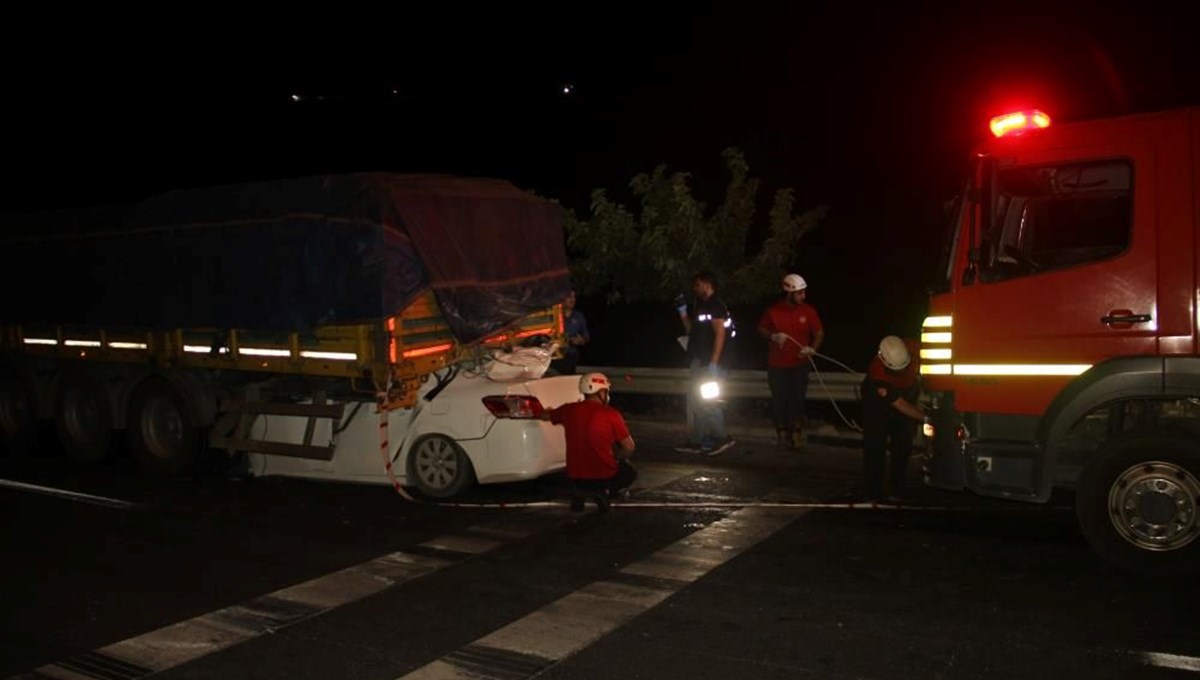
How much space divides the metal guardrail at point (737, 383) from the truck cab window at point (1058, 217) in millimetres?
4753

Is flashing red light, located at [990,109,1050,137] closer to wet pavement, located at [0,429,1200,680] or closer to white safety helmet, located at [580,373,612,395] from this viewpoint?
wet pavement, located at [0,429,1200,680]

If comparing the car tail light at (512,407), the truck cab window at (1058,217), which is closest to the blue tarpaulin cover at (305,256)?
the car tail light at (512,407)

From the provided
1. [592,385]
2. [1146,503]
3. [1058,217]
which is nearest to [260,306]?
[592,385]

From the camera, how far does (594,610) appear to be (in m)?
6.19

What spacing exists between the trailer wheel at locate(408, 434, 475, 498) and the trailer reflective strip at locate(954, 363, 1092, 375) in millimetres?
3975

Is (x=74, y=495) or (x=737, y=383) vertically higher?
(x=737, y=383)

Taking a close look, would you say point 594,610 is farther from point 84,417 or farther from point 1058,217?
point 84,417

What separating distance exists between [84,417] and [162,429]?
136cm

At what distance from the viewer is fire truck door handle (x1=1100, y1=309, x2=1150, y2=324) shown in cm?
662

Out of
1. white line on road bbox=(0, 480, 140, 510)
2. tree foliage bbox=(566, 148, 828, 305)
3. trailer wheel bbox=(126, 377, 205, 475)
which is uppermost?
tree foliage bbox=(566, 148, 828, 305)

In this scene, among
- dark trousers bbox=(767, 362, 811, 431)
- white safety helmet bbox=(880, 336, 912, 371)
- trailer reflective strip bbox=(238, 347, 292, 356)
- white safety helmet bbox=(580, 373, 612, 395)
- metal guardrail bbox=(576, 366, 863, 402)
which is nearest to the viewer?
white safety helmet bbox=(580, 373, 612, 395)

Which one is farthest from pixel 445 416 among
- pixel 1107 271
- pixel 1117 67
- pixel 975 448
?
pixel 1117 67

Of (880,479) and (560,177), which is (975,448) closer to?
(880,479)

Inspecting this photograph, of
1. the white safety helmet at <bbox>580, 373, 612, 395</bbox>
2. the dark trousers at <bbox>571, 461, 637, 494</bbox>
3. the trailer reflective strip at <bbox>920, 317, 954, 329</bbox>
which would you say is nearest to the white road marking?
the dark trousers at <bbox>571, 461, 637, 494</bbox>
